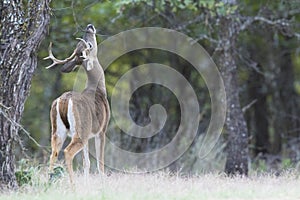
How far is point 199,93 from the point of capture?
666 inches

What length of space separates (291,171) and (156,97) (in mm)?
7116

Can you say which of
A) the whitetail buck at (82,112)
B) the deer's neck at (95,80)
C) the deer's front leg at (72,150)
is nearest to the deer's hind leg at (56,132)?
the whitetail buck at (82,112)

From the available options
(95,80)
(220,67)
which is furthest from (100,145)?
(220,67)

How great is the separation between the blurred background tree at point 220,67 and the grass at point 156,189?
301 centimetres

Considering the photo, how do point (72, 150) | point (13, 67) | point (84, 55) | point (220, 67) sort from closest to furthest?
point (13, 67), point (72, 150), point (84, 55), point (220, 67)

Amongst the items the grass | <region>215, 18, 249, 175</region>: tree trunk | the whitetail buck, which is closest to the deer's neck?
the whitetail buck

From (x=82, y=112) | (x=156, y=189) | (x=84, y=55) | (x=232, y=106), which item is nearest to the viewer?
(x=156, y=189)

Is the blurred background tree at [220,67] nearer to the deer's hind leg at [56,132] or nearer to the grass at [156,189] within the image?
the deer's hind leg at [56,132]

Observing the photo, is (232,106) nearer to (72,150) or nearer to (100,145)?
(100,145)

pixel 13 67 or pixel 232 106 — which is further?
pixel 232 106

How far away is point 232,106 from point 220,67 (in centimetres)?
76

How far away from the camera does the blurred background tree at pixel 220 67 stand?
11625 millimetres

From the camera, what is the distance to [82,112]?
8.40 meters

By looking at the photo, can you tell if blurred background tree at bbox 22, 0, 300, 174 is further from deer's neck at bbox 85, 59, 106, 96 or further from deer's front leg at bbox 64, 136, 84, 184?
deer's front leg at bbox 64, 136, 84, 184
